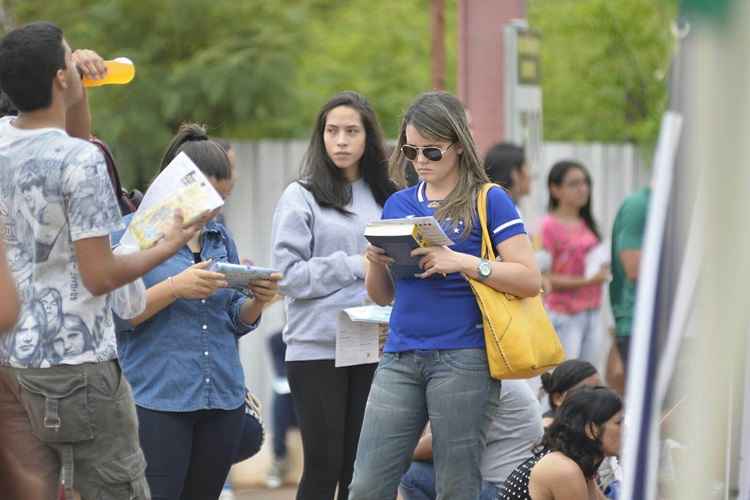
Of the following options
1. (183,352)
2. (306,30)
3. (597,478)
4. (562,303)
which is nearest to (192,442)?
(183,352)

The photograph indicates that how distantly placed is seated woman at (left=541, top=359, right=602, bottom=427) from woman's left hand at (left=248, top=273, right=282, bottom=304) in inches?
65.4

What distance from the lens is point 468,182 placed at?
5.42m

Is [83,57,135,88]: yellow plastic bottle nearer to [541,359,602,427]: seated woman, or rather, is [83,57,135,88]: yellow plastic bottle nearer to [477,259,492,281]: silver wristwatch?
[477,259,492,281]: silver wristwatch

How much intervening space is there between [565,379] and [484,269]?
5.22 feet

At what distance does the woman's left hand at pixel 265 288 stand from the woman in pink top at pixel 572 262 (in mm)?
4544

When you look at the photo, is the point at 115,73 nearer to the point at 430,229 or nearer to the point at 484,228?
the point at 430,229

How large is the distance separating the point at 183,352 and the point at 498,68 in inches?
202

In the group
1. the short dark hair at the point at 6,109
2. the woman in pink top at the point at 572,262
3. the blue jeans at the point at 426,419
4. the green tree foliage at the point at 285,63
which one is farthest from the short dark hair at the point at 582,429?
the woman in pink top at the point at 572,262

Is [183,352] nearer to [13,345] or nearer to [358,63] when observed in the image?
[13,345]

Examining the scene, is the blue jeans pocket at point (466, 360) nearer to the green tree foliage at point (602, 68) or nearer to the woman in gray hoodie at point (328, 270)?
the woman in gray hoodie at point (328, 270)

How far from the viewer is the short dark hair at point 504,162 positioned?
840 cm

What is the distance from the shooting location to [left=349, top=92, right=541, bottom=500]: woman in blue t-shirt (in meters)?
5.26

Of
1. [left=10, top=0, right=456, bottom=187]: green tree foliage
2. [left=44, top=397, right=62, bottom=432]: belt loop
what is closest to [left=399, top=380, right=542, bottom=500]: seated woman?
[left=44, top=397, right=62, bottom=432]: belt loop

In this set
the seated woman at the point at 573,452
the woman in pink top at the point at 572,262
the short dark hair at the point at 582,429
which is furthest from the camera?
the woman in pink top at the point at 572,262
